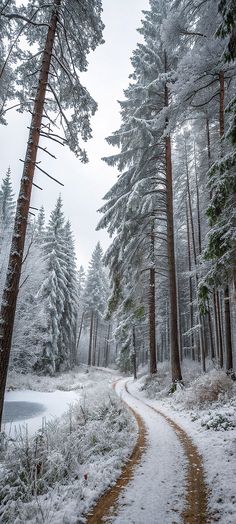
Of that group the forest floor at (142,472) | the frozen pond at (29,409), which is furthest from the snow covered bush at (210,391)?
the frozen pond at (29,409)

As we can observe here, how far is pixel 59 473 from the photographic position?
15.7ft

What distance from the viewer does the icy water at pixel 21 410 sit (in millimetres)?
12814

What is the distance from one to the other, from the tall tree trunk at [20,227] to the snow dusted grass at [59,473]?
1.30m

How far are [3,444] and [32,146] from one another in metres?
6.12

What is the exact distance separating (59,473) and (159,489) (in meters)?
1.55

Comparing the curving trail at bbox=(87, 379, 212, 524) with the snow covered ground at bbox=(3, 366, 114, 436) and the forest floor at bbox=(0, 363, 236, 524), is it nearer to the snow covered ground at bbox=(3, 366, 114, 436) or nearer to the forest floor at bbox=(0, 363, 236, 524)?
the forest floor at bbox=(0, 363, 236, 524)

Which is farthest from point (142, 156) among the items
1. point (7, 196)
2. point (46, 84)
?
point (7, 196)

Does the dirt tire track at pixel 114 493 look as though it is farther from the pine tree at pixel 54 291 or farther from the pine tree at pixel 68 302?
the pine tree at pixel 68 302

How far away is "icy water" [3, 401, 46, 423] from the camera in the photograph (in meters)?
12.8

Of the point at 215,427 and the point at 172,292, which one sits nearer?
the point at 215,427

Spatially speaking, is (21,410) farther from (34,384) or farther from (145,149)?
(145,149)

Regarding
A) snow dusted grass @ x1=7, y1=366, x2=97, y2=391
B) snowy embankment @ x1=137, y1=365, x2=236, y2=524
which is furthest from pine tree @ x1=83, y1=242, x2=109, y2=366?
snowy embankment @ x1=137, y1=365, x2=236, y2=524

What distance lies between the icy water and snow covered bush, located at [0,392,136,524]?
22.8 feet

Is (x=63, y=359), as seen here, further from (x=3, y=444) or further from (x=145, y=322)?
(x=3, y=444)
